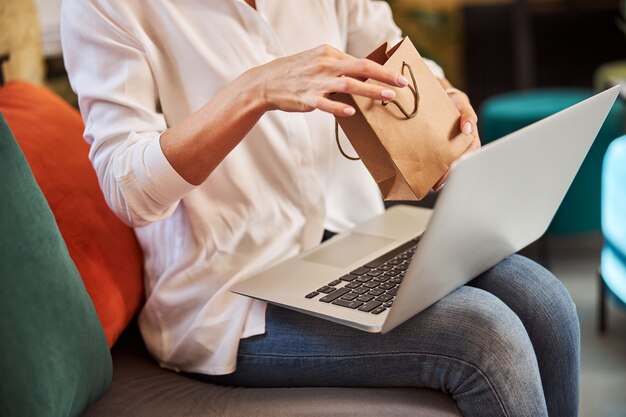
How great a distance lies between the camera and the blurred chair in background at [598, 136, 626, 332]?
189 cm

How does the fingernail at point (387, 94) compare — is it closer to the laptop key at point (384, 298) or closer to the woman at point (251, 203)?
the woman at point (251, 203)

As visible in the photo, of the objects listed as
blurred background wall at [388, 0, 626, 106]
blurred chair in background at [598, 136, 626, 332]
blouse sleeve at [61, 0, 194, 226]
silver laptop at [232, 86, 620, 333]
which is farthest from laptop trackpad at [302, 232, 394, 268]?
blurred background wall at [388, 0, 626, 106]

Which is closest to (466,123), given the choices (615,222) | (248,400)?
(248,400)

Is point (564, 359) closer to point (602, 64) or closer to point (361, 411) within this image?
point (361, 411)

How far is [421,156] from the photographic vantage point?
1062mm

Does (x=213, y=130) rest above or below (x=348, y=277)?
above

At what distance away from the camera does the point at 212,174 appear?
123 centimetres

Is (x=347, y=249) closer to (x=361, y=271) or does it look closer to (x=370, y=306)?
(x=361, y=271)

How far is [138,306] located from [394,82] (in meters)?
0.57

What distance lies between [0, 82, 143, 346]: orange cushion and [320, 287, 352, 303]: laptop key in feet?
1.10

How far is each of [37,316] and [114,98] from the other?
337mm

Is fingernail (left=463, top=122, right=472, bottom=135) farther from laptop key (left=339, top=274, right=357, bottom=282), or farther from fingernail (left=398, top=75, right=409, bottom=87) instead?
laptop key (left=339, top=274, right=357, bottom=282)

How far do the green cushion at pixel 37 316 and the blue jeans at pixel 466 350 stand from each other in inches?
9.3

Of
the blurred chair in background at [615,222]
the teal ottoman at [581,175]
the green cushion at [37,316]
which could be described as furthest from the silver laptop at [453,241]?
the teal ottoman at [581,175]
